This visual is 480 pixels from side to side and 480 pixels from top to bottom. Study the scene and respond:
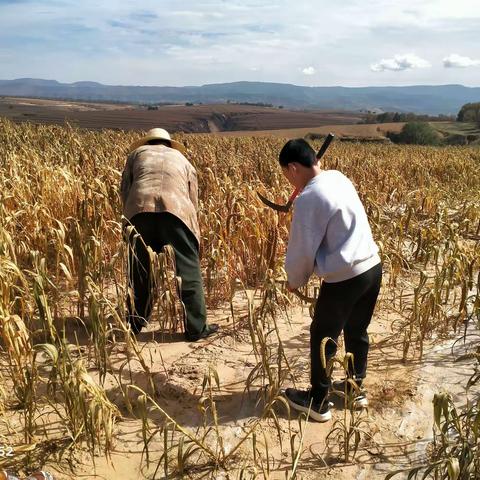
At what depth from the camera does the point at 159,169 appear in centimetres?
341

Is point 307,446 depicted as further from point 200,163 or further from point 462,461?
point 200,163

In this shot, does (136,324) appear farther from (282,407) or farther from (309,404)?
(309,404)

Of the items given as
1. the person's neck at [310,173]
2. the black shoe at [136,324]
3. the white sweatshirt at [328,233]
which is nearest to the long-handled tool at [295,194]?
the person's neck at [310,173]

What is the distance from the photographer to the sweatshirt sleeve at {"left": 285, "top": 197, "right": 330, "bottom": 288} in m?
2.32

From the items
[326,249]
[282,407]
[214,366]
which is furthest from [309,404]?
[326,249]

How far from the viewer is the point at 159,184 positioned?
335 centimetres

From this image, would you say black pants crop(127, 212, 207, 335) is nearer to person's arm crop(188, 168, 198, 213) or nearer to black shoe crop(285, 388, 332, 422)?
person's arm crop(188, 168, 198, 213)

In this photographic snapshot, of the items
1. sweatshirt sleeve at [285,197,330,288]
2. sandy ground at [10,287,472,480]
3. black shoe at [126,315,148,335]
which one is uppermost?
sweatshirt sleeve at [285,197,330,288]

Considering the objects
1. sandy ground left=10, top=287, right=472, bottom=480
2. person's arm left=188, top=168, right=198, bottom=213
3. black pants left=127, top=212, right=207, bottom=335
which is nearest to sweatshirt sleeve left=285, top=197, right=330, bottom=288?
sandy ground left=10, top=287, right=472, bottom=480

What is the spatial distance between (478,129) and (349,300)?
52.1 meters

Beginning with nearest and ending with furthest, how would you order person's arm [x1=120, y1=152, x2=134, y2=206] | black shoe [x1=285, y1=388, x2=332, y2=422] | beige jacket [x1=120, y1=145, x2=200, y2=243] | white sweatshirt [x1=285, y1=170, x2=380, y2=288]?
white sweatshirt [x1=285, y1=170, x2=380, y2=288] < black shoe [x1=285, y1=388, x2=332, y2=422] < beige jacket [x1=120, y1=145, x2=200, y2=243] < person's arm [x1=120, y1=152, x2=134, y2=206]

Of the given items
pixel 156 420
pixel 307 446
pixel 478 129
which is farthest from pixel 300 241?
pixel 478 129

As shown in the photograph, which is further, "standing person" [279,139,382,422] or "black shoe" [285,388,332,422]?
"black shoe" [285,388,332,422]

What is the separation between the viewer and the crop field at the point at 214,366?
85.9 inches
